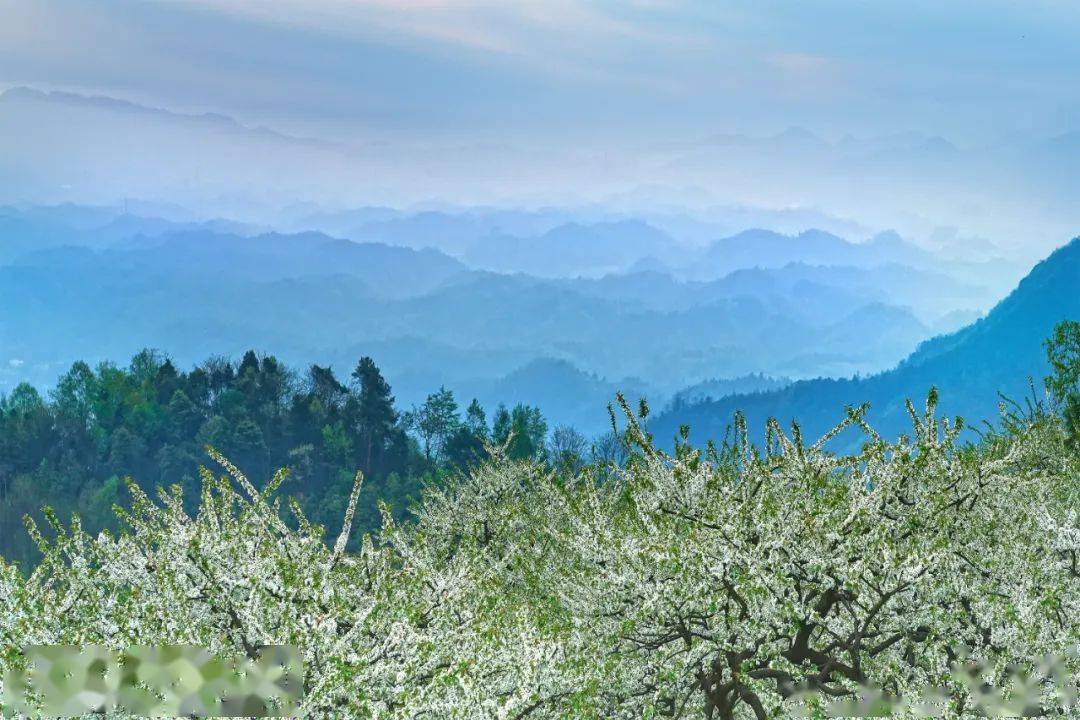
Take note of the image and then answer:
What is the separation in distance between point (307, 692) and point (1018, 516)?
849 centimetres

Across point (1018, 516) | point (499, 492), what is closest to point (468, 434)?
point (499, 492)

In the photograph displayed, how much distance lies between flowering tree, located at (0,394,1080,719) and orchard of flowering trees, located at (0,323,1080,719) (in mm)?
27

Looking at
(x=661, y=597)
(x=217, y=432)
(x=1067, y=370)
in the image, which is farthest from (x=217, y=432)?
(x=661, y=597)

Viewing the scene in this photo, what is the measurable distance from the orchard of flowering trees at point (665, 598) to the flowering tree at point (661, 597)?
0.03m

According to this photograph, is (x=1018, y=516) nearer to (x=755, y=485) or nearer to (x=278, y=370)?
(x=755, y=485)

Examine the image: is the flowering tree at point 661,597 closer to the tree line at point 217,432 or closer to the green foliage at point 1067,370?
the green foliage at point 1067,370

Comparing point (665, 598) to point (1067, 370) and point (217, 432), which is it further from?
point (217, 432)

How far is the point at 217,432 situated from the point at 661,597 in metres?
97.3

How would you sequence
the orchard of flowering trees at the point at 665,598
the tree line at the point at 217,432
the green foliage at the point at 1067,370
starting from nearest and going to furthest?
the orchard of flowering trees at the point at 665,598
the green foliage at the point at 1067,370
the tree line at the point at 217,432

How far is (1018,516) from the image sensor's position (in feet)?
43.9

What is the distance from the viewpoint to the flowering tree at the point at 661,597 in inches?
356

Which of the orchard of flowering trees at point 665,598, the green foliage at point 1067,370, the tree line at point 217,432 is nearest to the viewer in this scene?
the orchard of flowering trees at point 665,598

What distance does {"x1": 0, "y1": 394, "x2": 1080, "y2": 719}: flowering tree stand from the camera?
9.04 metres

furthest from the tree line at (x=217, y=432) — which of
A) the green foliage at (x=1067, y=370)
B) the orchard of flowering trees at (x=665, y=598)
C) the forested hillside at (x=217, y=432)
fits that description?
the orchard of flowering trees at (x=665, y=598)
